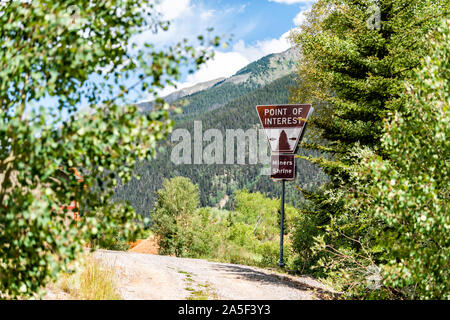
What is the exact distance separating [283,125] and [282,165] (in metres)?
1.12

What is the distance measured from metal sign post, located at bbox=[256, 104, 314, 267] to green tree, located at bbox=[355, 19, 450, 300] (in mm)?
6145

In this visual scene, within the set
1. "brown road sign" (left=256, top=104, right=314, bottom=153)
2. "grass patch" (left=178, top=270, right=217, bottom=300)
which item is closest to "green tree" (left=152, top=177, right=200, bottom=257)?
"brown road sign" (left=256, top=104, right=314, bottom=153)

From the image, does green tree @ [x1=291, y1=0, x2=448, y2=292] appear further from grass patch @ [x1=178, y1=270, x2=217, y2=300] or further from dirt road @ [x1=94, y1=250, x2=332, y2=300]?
grass patch @ [x1=178, y1=270, x2=217, y2=300]

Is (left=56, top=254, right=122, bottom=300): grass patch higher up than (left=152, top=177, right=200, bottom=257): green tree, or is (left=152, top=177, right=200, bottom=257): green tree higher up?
(left=56, top=254, right=122, bottom=300): grass patch

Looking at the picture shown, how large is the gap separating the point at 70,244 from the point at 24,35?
200 cm

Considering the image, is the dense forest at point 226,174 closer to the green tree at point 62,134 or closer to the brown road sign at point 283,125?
the brown road sign at point 283,125

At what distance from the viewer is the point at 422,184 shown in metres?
5.03

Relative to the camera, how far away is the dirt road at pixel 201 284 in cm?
694

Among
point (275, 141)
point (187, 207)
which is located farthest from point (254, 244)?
point (275, 141)

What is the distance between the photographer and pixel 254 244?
35.8 metres

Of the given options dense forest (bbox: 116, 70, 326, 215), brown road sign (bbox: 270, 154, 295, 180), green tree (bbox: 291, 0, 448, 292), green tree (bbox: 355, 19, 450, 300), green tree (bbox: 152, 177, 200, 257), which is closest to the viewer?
green tree (bbox: 355, 19, 450, 300)

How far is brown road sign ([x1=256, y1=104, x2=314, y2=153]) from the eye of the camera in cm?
1191

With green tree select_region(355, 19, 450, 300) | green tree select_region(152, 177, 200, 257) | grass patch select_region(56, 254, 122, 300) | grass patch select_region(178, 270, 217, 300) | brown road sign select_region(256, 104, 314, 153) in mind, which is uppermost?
brown road sign select_region(256, 104, 314, 153)

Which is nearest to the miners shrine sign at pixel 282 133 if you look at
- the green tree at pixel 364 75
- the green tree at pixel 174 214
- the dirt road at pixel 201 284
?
the green tree at pixel 364 75
